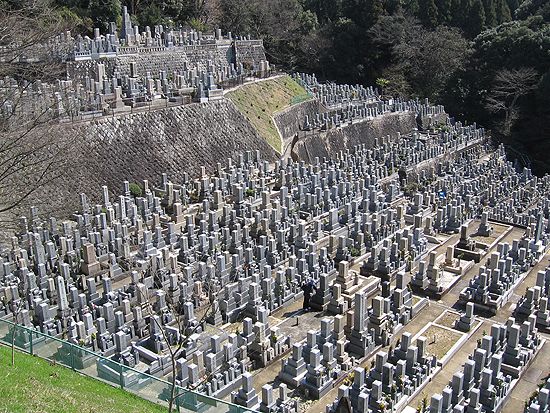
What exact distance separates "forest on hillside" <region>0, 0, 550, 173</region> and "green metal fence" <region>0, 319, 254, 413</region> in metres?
30.7

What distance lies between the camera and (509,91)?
4462 cm

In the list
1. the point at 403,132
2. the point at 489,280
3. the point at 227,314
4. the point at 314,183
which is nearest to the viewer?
the point at 227,314

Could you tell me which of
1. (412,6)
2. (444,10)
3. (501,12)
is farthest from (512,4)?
(412,6)

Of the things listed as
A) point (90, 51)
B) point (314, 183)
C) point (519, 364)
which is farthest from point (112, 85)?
point (519, 364)

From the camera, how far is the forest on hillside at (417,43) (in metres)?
42.7

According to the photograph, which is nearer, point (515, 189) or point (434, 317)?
point (434, 317)

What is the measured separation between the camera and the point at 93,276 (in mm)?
19062

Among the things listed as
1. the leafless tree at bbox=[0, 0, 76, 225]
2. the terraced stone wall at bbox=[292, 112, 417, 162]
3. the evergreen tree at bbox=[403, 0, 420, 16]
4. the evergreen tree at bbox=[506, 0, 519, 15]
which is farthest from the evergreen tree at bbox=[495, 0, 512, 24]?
the leafless tree at bbox=[0, 0, 76, 225]

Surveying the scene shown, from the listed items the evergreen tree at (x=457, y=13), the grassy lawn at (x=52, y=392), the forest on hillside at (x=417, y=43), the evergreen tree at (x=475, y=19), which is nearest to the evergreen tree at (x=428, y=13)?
the forest on hillside at (x=417, y=43)

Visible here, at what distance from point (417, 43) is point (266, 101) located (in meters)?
23.7

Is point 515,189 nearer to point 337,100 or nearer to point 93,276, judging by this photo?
point 337,100

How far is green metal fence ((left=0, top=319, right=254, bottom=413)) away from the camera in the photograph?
1080cm

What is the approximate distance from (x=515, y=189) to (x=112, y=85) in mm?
23499

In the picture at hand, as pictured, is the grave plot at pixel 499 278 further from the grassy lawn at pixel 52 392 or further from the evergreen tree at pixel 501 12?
the evergreen tree at pixel 501 12
